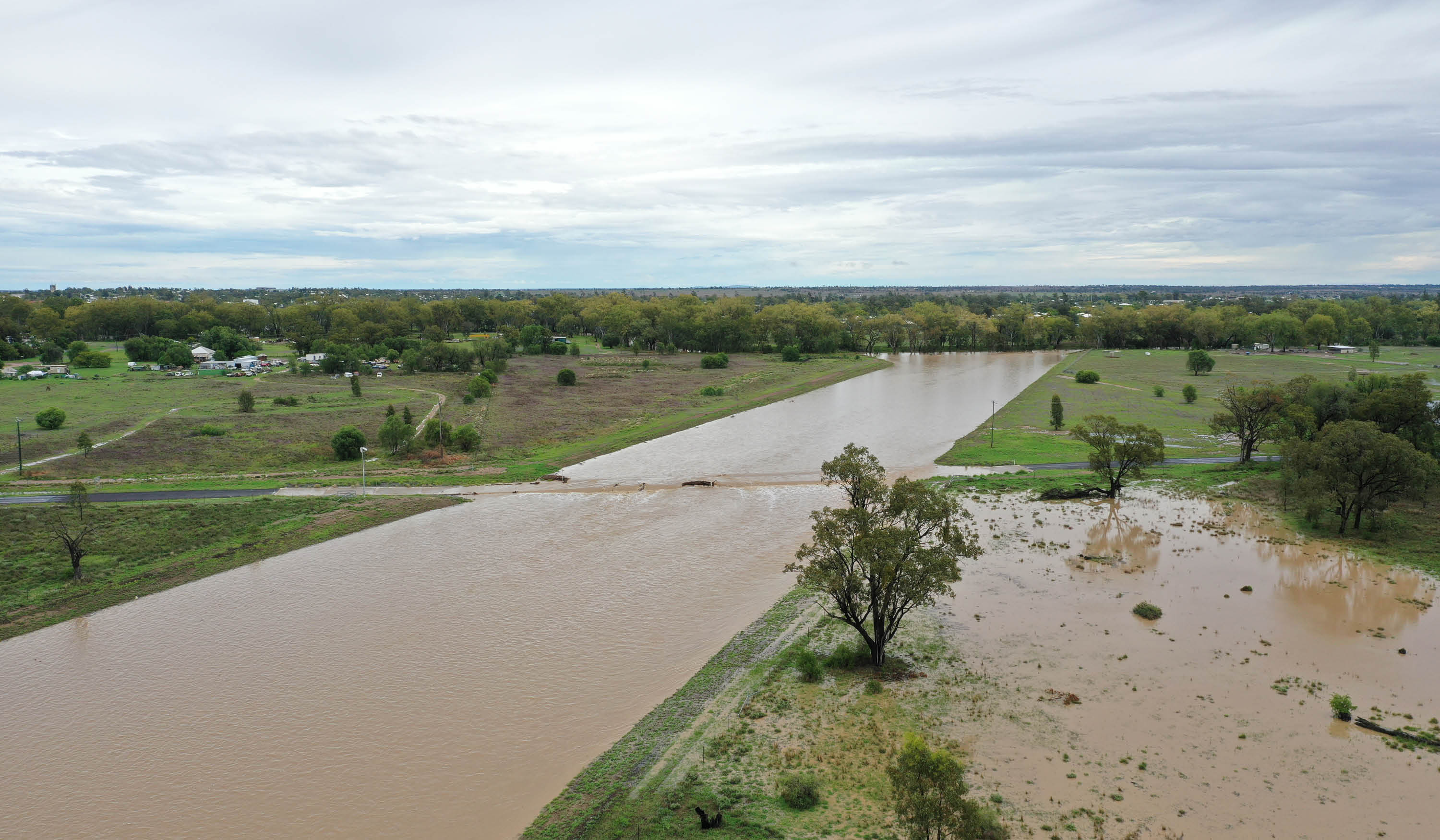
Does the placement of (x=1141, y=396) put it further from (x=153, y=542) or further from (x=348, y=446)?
(x=153, y=542)

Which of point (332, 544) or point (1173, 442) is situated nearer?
point (332, 544)

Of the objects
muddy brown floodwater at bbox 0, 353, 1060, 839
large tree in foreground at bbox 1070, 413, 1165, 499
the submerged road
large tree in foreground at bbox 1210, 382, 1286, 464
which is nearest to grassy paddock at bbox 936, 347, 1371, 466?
large tree in foreground at bbox 1210, 382, 1286, 464

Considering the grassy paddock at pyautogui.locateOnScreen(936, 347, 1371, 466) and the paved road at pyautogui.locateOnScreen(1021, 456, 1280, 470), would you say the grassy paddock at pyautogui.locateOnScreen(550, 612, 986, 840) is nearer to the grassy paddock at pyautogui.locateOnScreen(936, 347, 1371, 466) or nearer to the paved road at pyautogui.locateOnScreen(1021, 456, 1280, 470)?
the paved road at pyautogui.locateOnScreen(1021, 456, 1280, 470)

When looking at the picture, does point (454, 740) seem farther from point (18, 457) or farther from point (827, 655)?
point (18, 457)

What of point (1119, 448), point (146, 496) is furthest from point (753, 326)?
point (146, 496)

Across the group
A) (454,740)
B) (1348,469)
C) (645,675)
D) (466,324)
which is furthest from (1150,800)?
(466,324)

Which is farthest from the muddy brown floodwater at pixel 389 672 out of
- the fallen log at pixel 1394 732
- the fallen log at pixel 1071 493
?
the fallen log at pixel 1394 732
